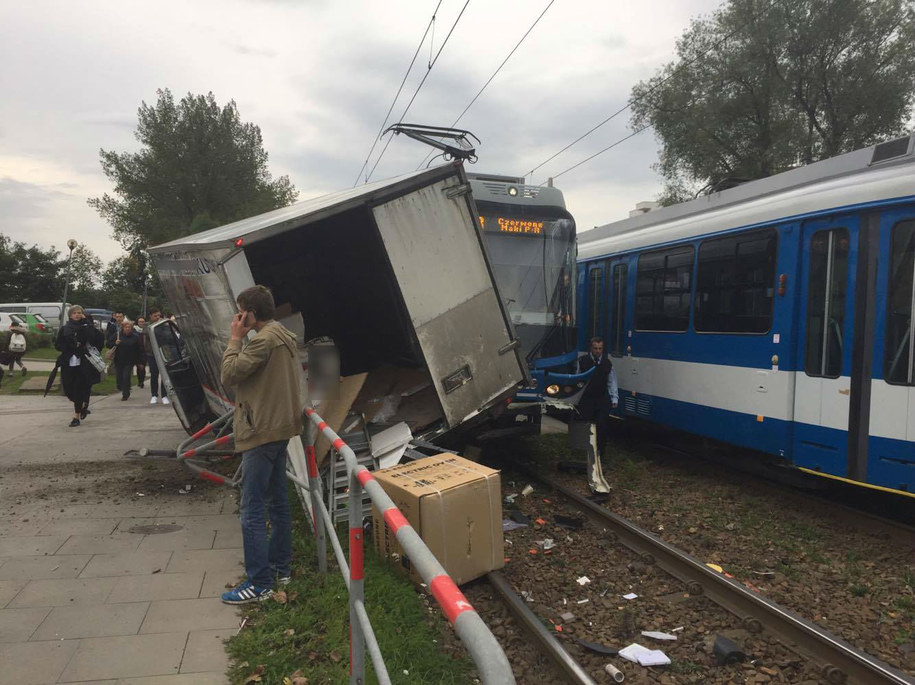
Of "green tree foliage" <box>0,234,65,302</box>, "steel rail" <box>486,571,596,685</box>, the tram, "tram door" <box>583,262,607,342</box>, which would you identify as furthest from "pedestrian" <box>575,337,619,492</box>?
"green tree foliage" <box>0,234,65,302</box>

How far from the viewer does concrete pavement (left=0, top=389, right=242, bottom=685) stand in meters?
3.45

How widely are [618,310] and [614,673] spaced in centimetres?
732

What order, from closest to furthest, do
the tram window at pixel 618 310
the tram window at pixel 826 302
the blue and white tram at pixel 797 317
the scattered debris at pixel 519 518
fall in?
the blue and white tram at pixel 797 317 → the tram window at pixel 826 302 → the scattered debris at pixel 519 518 → the tram window at pixel 618 310

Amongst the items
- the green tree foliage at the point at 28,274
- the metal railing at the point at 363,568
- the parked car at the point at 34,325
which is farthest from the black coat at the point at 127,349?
the green tree foliage at the point at 28,274

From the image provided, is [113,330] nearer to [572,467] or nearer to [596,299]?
[596,299]

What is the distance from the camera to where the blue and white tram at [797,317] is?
225 inches

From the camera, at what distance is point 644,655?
3.98 metres

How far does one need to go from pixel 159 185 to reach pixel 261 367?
151 ft

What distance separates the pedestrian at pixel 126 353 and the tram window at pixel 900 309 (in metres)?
13.5

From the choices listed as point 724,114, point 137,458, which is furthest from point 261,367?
point 724,114

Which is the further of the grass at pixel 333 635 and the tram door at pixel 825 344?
the tram door at pixel 825 344

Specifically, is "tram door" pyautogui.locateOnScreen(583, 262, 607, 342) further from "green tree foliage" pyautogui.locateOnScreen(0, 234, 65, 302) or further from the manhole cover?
"green tree foliage" pyautogui.locateOnScreen(0, 234, 65, 302)

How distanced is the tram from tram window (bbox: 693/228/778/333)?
5.60 feet

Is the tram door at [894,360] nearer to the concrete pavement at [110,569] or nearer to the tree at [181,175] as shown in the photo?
the concrete pavement at [110,569]
